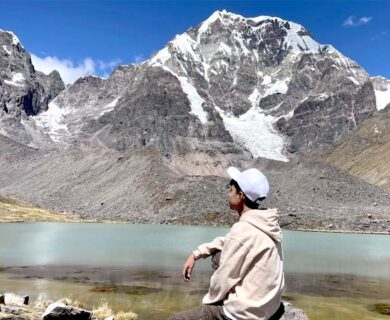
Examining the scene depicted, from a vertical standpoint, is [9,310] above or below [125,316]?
above

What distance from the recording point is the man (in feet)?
24.2

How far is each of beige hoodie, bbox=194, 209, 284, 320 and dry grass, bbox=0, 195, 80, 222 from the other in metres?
145

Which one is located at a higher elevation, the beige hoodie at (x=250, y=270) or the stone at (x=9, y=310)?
the beige hoodie at (x=250, y=270)

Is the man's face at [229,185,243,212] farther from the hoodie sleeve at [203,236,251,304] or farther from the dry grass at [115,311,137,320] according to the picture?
the dry grass at [115,311,137,320]

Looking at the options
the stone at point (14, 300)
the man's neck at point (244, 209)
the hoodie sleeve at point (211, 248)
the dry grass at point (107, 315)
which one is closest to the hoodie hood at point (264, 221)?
the man's neck at point (244, 209)

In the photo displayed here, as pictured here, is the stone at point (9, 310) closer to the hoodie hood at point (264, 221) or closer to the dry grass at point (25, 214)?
the hoodie hood at point (264, 221)

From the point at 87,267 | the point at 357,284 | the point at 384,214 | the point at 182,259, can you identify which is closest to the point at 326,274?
the point at 357,284

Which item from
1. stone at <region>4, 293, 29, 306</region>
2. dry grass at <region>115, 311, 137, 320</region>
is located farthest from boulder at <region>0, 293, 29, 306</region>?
dry grass at <region>115, 311, 137, 320</region>

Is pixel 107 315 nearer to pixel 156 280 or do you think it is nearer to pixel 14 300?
pixel 14 300

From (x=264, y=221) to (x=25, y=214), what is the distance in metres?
158

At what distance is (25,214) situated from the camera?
157500mm

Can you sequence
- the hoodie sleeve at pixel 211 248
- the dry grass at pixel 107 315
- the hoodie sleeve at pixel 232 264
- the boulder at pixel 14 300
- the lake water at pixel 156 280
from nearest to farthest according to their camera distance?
the hoodie sleeve at pixel 232 264, the hoodie sleeve at pixel 211 248, the boulder at pixel 14 300, the dry grass at pixel 107 315, the lake water at pixel 156 280

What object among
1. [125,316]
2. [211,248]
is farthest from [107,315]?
[211,248]

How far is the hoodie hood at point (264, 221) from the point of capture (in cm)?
753
